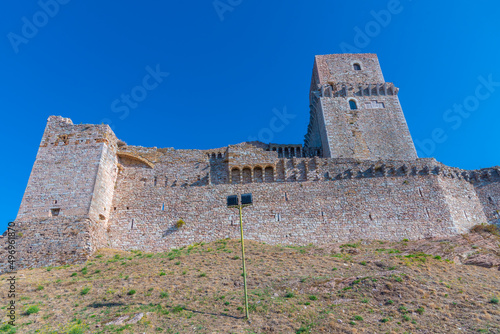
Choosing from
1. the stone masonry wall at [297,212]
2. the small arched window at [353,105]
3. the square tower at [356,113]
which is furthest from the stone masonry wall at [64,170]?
the small arched window at [353,105]

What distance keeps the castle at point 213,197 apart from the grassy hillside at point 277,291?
200 centimetres

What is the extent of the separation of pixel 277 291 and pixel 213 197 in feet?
33.6

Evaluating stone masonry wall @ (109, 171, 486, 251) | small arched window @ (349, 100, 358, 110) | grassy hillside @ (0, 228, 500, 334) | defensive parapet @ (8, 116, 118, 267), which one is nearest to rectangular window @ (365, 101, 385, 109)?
small arched window @ (349, 100, 358, 110)

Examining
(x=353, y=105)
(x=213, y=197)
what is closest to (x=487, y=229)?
(x=353, y=105)

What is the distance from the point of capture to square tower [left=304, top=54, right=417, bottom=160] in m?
27.4

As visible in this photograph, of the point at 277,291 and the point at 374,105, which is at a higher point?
the point at 374,105

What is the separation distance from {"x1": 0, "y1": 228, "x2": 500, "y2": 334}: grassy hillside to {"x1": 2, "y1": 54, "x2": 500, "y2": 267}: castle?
6.57 feet

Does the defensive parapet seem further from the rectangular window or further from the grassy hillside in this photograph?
the rectangular window

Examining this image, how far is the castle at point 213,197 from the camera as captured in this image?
18703 millimetres

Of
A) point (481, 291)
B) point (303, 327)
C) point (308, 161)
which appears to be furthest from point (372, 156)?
point (303, 327)

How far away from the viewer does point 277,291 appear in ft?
39.4

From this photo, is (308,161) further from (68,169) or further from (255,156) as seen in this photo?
(68,169)

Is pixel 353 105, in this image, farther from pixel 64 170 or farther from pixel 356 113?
pixel 64 170

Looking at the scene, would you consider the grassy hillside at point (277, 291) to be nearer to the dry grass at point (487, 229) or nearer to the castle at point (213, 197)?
the castle at point (213, 197)
